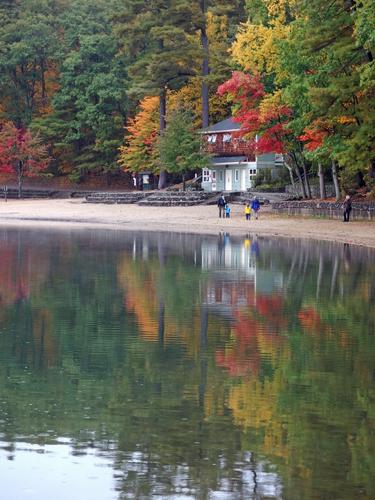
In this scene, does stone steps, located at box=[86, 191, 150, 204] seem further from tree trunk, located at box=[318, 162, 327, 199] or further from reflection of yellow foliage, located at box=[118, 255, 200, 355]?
reflection of yellow foliage, located at box=[118, 255, 200, 355]

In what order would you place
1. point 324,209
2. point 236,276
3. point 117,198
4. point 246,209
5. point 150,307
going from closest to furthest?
point 150,307, point 236,276, point 324,209, point 246,209, point 117,198

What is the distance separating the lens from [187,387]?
14.0 m

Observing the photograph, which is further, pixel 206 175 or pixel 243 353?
pixel 206 175

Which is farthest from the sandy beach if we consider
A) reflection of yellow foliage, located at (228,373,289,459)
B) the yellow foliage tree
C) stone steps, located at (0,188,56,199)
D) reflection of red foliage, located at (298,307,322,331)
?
reflection of yellow foliage, located at (228,373,289,459)

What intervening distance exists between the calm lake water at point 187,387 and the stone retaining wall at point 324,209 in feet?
68.9

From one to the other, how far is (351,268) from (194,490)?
2255 cm

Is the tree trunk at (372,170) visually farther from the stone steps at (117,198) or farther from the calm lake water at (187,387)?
the stone steps at (117,198)

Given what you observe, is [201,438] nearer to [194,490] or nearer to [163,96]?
[194,490]

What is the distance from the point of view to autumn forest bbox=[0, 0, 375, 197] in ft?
153

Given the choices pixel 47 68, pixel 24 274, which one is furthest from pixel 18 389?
pixel 47 68

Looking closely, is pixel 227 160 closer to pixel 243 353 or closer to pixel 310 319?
pixel 310 319

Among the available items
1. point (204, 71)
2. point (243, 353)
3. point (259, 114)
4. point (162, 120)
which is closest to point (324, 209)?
point (259, 114)

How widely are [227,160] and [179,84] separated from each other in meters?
8.66

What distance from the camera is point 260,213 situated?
60.2 metres
